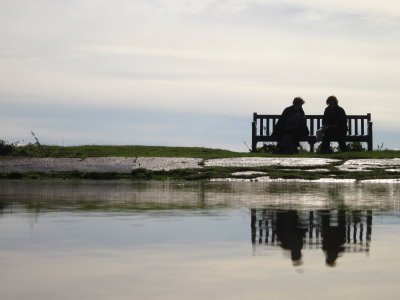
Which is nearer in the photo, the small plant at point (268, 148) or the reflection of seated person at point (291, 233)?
the reflection of seated person at point (291, 233)

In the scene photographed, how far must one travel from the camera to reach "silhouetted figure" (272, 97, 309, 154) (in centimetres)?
2164

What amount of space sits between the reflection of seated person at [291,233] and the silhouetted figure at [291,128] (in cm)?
1430

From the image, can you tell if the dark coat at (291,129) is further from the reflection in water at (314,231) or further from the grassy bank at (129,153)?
the reflection in water at (314,231)

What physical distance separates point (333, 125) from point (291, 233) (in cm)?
1729

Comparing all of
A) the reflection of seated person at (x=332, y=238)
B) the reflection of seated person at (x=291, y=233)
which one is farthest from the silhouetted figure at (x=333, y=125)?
the reflection of seated person at (x=332, y=238)

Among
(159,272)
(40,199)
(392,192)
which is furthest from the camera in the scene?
(392,192)

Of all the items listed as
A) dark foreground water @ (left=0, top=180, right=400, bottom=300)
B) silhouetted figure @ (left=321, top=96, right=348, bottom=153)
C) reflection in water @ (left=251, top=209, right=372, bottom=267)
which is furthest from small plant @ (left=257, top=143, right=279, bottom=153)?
reflection in water @ (left=251, top=209, right=372, bottom=267)

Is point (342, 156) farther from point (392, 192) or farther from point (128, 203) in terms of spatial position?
point (128, 203)

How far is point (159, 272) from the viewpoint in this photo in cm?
385

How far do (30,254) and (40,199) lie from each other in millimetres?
4514

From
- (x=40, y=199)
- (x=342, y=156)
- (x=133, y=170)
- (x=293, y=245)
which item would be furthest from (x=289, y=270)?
(x=342, y=156)

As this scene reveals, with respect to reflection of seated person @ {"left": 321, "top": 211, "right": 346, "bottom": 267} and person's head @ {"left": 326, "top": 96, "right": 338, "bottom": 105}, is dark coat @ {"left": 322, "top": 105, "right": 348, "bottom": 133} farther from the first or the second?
reflection of seated person @ {"left": 321, "top": 211, "right": 346, "bottom": 267}

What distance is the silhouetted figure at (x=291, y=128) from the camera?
21.6m

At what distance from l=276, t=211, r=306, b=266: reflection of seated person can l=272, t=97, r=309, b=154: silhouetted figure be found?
1430 centimetres
